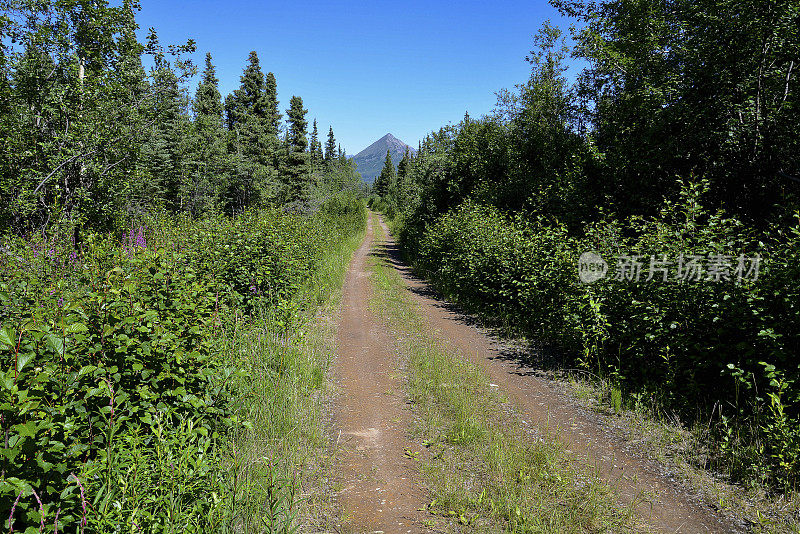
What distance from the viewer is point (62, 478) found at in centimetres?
209

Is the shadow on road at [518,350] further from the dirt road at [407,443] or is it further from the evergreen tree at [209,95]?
the evergreen tree at [209,95]

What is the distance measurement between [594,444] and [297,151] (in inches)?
1468

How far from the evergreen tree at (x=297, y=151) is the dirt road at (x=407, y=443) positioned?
30.1 m

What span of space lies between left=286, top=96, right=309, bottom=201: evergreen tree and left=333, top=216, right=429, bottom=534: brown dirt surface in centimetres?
3031

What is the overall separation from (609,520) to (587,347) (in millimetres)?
3634

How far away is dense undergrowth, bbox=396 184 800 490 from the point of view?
3932mm

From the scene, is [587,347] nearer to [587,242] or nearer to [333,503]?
[587,242]

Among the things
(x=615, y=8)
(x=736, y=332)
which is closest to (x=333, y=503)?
(x=736, y=332)

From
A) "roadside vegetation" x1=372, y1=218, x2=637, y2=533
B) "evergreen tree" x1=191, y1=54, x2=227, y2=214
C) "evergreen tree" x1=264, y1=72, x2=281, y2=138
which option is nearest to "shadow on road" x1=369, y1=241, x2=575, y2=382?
"roadside vegetation" x1=372, y1=218, x2=637, y2=533

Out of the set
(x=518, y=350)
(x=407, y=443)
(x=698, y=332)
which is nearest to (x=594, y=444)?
(x=698, y=332)

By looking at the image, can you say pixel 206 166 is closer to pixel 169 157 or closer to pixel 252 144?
pixel 169 157

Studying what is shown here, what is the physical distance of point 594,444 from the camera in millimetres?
4477

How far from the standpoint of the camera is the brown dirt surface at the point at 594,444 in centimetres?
332

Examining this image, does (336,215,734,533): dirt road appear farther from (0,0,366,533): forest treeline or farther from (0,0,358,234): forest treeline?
(0,0,358,234): forest treeline
